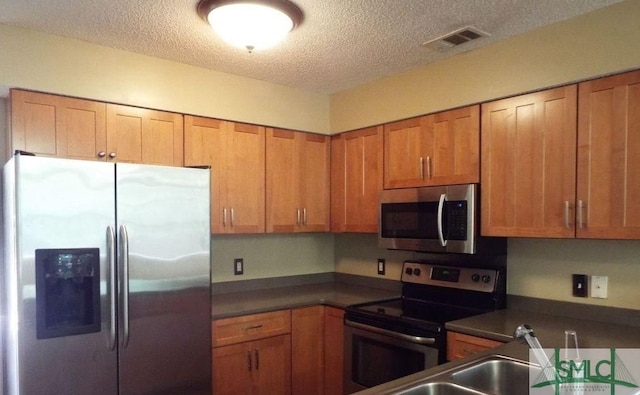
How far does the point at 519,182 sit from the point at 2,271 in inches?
112

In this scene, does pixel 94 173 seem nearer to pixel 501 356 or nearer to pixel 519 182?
pixel 501 356

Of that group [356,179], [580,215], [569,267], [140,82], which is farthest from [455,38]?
[140,82]

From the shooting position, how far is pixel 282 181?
3.16 metres

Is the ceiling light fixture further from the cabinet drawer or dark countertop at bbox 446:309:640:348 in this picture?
dark countertop at bbox 446:309:640:348

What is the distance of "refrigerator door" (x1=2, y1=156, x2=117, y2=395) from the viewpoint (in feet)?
5.75

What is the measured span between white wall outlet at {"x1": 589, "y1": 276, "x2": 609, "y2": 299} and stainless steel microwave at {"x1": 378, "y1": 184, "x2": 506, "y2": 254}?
48 cm

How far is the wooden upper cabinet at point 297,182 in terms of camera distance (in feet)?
10.2

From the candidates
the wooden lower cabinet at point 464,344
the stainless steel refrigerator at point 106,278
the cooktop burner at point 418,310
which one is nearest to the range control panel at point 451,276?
the cooktop burner at point 418,310

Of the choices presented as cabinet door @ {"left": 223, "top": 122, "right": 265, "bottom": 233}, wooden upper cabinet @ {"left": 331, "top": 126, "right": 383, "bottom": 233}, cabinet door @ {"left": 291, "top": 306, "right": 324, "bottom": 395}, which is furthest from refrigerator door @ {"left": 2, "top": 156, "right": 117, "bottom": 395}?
wooden upper cabinet @ {"left": 331, "top": 126, "right": 383, "bottom": 233}

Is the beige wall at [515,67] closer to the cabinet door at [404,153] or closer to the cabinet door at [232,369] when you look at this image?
the cabinet door at [404,153]

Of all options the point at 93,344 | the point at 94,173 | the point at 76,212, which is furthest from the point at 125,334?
the point at 94,173

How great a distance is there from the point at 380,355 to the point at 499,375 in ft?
3.40
